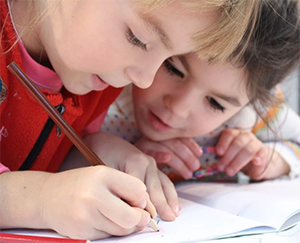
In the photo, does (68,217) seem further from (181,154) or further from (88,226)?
(181,154)

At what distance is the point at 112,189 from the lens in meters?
0.46

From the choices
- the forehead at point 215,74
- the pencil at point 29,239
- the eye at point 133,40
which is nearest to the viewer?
the pencil at point 29,239

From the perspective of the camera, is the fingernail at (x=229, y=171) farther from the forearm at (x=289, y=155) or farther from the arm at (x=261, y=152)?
the forearm at (x=289, y=155)

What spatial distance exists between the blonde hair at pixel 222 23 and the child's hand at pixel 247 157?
0.92 feet

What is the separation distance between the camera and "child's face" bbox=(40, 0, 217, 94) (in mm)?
500

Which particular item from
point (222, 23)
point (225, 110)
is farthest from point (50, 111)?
point (225, 110)

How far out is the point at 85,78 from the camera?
1.96 ft

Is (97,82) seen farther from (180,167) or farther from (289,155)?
(289,155)

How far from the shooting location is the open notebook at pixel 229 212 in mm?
480

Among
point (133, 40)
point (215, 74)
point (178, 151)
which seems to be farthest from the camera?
point (178, 151)

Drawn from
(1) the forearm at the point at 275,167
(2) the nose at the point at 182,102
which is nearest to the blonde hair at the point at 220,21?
(2) the nose at the point at 182,102

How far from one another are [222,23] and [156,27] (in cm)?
7

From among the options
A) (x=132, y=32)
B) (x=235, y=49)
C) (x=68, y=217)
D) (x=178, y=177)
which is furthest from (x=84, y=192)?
(x=178, y=177)

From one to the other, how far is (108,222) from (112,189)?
32 millimetres
